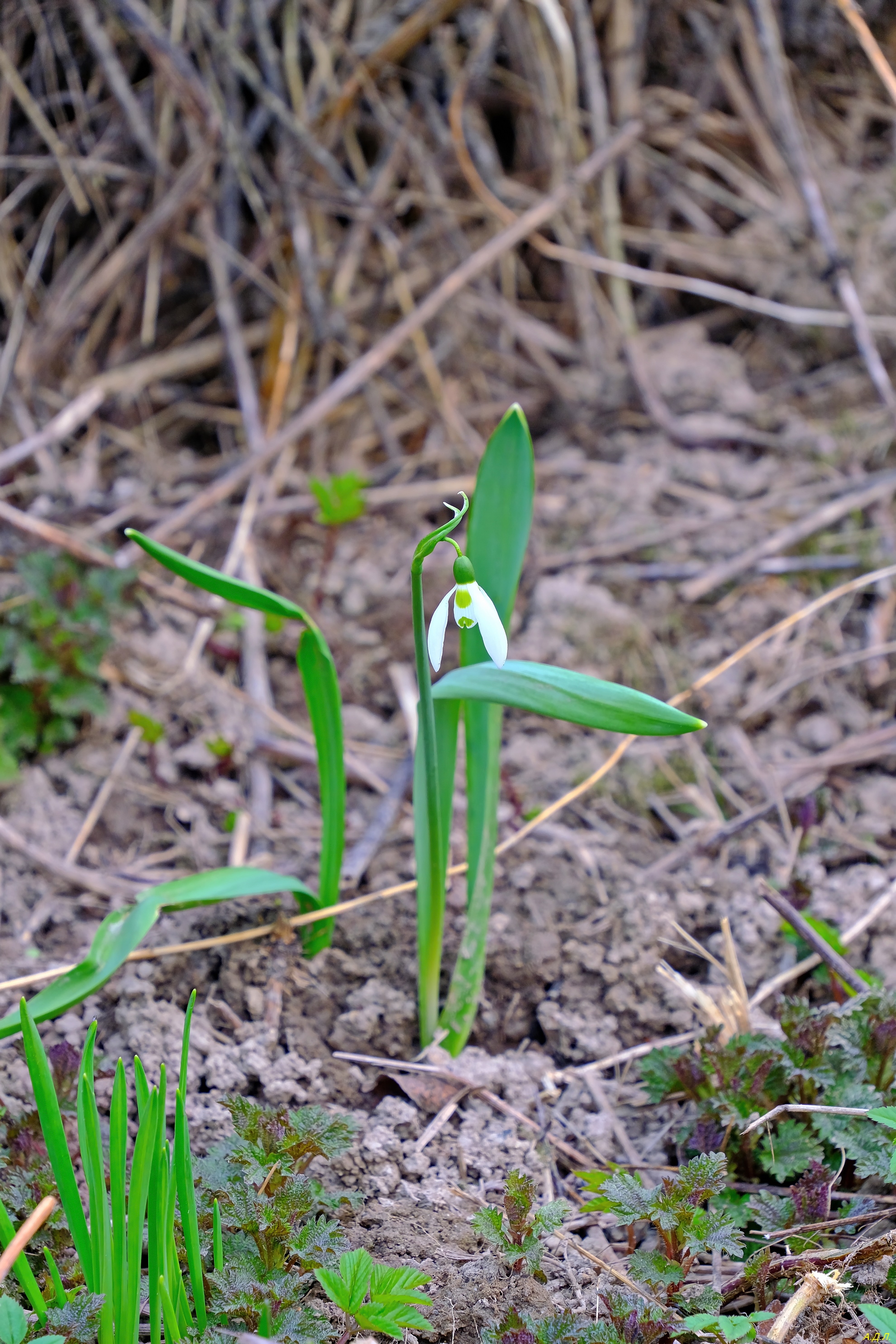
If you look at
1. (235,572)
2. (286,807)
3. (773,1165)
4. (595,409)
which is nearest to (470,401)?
(595,409)

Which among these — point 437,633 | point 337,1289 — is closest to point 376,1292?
point 337,1289

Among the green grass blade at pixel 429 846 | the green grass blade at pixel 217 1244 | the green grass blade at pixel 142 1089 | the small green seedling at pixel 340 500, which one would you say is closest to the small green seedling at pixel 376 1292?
the green grass blade at pixel 217 1244

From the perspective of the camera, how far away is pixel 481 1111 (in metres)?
1.50

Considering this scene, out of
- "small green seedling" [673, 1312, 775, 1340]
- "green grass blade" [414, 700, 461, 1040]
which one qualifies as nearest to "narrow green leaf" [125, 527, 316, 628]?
"green grass blade" [414, 700, 461, 1040]

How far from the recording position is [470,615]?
114 cm

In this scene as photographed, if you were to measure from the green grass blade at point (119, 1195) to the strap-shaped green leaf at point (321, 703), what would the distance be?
2.01 feet

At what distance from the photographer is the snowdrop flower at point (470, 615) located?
3.69ft

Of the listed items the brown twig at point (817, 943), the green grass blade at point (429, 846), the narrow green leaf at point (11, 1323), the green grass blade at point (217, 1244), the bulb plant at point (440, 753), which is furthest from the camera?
the brown twig at point (817, 943)

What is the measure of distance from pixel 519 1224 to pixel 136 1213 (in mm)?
429

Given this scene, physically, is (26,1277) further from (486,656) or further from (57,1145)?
(486,656)

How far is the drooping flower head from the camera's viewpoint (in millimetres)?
1124

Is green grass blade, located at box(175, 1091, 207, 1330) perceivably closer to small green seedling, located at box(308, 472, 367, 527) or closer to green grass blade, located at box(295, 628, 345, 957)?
green grass blade, located at box(295, 628, 345, 957)

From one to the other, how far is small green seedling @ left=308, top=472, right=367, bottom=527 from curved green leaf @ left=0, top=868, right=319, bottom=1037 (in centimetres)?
100

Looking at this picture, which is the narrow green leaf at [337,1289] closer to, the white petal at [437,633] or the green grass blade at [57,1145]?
the green grass blade at [57,1145]
